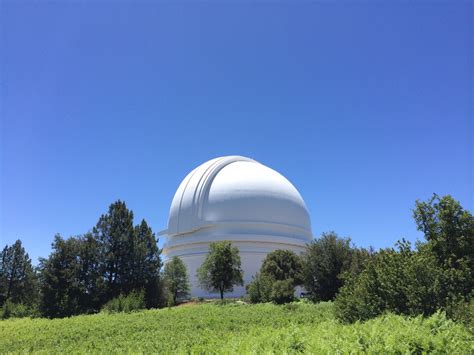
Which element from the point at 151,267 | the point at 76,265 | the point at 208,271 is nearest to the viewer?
the point at 76,265

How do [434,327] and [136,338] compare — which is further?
[136,338]

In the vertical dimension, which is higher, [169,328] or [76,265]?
[76,265]

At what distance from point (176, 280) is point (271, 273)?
9.43 metres

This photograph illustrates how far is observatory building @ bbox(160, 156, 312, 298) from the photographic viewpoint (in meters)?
43.8

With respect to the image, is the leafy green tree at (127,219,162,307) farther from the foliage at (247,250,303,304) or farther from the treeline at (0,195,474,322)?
the foliage at (247,250,303,304)

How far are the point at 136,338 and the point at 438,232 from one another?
964 cm

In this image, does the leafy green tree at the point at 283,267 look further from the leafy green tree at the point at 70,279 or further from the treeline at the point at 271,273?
the leafy green tree at the point at 70,279

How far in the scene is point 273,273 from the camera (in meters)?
32.7

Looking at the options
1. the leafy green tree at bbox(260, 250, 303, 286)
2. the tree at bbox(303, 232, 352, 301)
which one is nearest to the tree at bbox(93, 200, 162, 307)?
the leafy green tree at bbox(260, 250, 303, 286)

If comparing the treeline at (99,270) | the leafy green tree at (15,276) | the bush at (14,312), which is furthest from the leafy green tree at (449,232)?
the leafy green tree at (15,276)

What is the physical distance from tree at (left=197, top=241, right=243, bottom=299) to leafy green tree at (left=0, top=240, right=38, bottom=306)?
72.1 ft

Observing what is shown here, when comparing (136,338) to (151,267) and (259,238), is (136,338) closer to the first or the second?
(151,267)

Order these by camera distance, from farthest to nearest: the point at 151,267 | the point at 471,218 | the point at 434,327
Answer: the point at 151,267 < the point at 471,218 < the point at 434,327

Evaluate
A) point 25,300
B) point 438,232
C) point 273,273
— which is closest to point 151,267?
point 273,273
